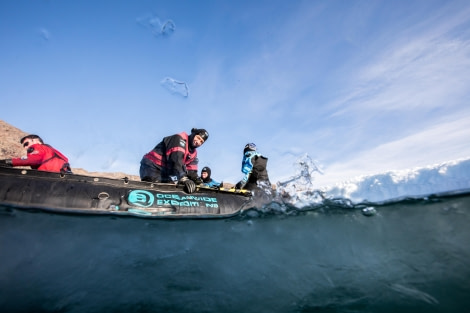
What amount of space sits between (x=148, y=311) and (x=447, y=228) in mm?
4887

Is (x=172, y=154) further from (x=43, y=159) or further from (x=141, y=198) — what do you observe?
(x=43, y=159)

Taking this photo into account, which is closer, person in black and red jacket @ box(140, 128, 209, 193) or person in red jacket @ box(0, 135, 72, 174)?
person in red jacket @ box(0, 135, 72, 174)

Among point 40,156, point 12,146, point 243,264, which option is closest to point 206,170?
point 40,156

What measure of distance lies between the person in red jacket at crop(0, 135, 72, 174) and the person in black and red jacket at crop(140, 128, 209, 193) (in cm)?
203

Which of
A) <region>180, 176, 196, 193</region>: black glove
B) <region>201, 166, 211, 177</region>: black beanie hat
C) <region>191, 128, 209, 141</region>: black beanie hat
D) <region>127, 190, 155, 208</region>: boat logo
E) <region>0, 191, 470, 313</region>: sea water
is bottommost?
<region>0, 191, 470, 313</region>: sea water

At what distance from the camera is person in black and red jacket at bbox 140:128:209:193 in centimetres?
715

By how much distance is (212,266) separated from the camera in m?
4.34

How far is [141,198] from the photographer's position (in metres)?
5.79

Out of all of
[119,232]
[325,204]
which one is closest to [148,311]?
[119,232]

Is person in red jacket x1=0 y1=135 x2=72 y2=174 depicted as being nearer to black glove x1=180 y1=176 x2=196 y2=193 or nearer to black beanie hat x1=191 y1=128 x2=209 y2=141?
black glove x1=180 y1=176 x2=196 y2=193

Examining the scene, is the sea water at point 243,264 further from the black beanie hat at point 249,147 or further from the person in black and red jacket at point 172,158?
the black beanie hat at point 249,147

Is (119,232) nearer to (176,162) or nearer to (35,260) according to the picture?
(35,260)

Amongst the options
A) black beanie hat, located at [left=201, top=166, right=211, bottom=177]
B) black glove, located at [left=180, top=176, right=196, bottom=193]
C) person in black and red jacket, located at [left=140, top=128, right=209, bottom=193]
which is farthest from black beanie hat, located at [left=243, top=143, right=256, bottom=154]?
black beanie hat, located at [left=201, top=166, right=211, bottom=177]

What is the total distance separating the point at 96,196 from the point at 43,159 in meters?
1.68
